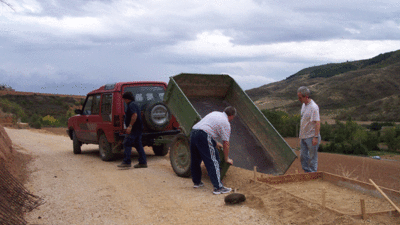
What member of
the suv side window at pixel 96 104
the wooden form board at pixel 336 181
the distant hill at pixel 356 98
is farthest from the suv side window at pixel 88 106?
the distant hill at pixel 356 98

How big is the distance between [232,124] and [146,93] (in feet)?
9.02

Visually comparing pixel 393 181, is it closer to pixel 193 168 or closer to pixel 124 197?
pixel 193 168

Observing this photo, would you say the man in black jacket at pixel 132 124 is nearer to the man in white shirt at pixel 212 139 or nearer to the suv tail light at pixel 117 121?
A: the suv tail light at pixel 117 121

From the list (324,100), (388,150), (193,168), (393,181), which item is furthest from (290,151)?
(324,100)

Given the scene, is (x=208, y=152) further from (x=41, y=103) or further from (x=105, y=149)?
(x=41, y=103)

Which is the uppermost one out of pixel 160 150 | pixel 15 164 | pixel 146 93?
pixel 146 93

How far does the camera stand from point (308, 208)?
16.5ft

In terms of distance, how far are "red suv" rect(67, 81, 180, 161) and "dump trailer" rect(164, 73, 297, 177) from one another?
1013 mm

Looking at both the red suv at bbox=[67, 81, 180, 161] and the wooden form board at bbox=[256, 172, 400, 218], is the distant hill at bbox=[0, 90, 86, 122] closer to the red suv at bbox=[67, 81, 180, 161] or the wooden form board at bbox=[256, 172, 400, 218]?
the red suv at bbox=[67, 81, 180, 161]

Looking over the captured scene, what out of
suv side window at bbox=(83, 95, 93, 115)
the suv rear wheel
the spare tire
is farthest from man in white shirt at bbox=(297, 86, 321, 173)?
suv side window at bbox=(83, 95, 93, 115)

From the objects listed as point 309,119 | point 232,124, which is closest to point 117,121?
point 232,124

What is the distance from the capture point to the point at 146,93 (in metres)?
10.4

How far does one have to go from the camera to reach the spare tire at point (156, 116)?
9.61 m

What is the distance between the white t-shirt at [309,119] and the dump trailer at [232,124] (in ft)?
1.51
